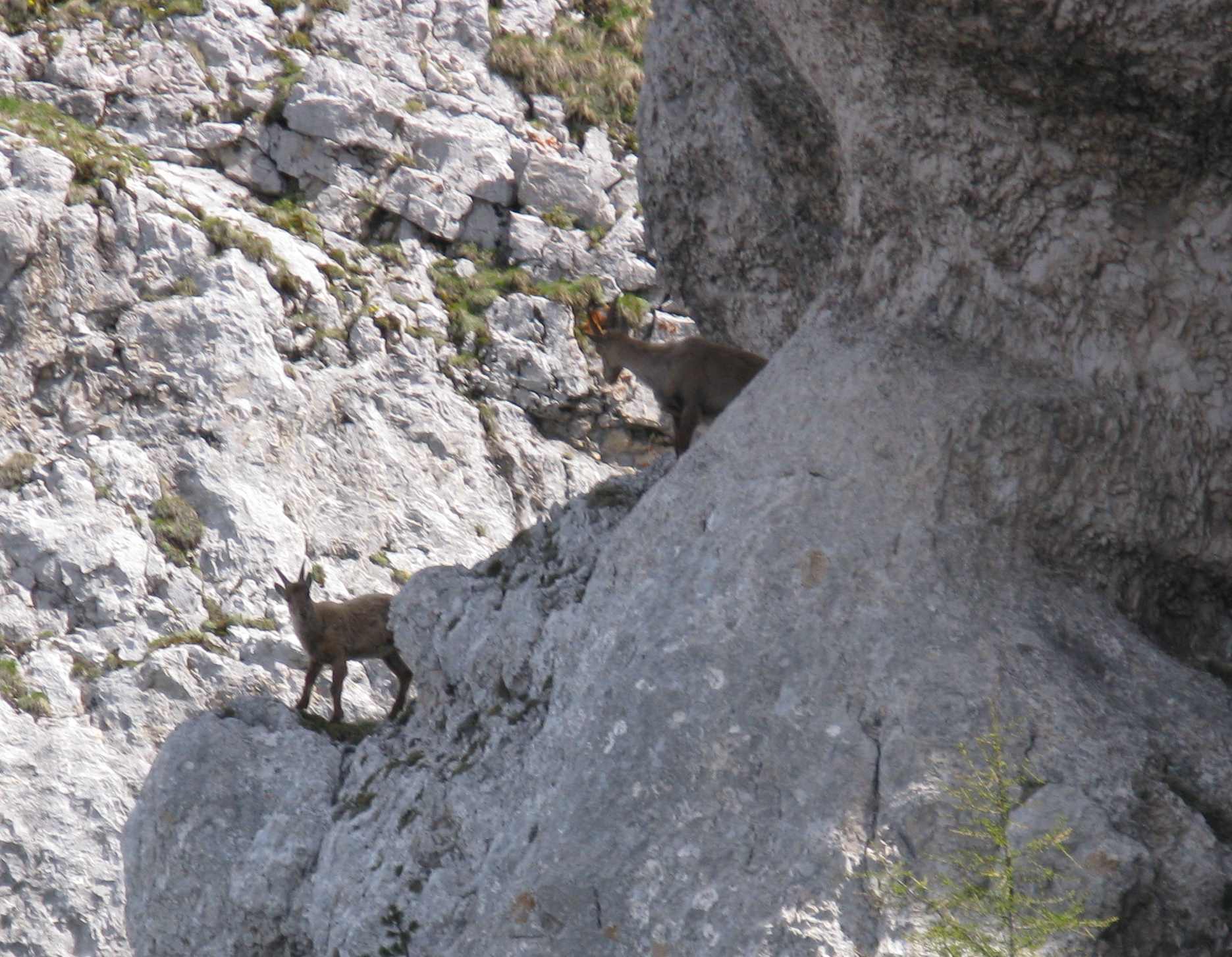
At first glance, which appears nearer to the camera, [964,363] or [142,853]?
[964,363]

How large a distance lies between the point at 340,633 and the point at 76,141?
11.3 meters

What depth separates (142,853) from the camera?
823cm

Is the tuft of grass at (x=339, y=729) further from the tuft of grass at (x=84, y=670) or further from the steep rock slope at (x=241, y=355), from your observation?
the tuft of grass at (x=84, y=670)

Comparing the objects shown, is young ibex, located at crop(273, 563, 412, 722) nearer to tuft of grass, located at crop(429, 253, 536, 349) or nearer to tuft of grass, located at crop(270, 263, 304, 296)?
tuft of grass, located at crop(270, 263, 304, 296)

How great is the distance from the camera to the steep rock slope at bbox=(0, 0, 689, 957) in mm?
16297

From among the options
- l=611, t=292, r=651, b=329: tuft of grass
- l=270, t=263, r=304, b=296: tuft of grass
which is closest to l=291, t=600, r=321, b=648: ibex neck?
l=270, t=263, r=304, b=296: tuft of grass

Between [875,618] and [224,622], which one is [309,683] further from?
[224,622]

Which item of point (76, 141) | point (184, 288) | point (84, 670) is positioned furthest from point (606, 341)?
point (76, 141)

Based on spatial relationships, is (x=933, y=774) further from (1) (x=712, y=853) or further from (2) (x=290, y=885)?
(2) (x=290, y=885)

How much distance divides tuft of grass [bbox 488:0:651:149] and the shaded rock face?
16030 millimetres

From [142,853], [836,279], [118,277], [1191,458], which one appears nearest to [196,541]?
[118,277]

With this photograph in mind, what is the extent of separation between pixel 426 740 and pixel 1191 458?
4.10 meters

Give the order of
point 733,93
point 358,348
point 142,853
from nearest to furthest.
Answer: point 142,853, point 733,93, point 358,348

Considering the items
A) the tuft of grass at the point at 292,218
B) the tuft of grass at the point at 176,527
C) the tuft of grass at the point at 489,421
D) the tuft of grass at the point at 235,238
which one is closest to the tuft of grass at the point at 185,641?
the tuft of grass at the point at 176,527
